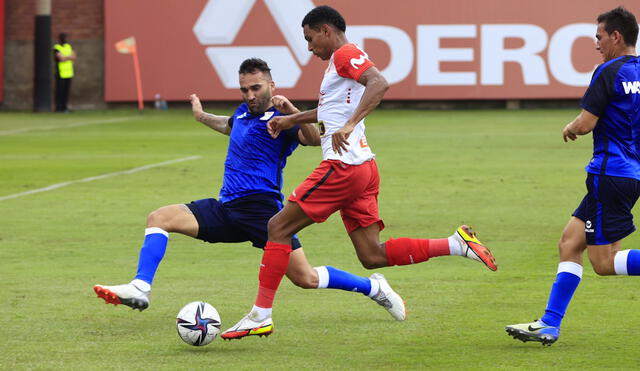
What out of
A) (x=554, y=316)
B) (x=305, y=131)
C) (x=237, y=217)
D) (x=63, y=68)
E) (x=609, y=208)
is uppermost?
(x=305, y=131)

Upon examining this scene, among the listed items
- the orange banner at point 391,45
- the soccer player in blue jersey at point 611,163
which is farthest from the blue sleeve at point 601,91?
the orange banner at point 391,45

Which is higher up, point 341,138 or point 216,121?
point 341,138

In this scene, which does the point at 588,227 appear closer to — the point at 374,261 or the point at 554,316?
the point at 554,316

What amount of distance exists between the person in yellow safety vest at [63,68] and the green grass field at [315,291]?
1566 centimetres

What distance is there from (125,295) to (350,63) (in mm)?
1974

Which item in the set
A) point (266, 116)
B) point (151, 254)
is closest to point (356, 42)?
point (266, 116)

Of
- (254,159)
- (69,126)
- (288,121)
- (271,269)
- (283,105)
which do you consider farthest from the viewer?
(69,126)

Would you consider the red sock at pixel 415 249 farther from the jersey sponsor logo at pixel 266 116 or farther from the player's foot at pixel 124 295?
the player's foot at pixel 124 295

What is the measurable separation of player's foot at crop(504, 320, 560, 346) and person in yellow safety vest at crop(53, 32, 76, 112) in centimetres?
3239

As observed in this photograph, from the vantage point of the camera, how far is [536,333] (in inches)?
295

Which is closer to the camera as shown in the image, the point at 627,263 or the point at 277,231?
the point at 627,263

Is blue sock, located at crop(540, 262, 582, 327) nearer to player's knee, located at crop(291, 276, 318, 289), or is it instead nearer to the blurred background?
player's knee, located at crop(291, 276, 318, 289)

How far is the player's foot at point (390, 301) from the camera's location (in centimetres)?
842

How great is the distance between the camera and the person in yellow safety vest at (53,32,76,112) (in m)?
38.5
